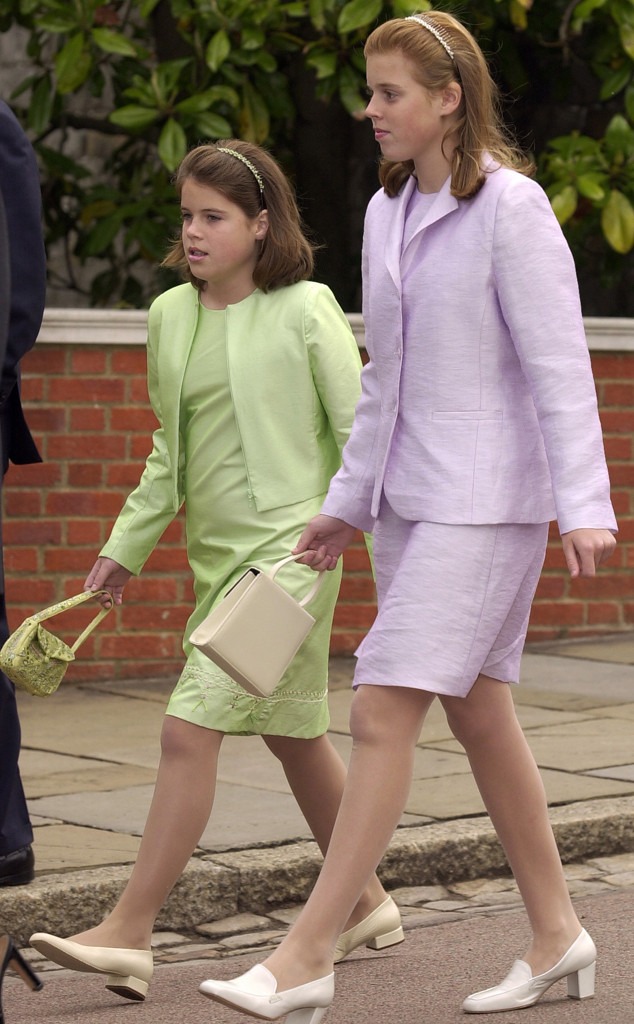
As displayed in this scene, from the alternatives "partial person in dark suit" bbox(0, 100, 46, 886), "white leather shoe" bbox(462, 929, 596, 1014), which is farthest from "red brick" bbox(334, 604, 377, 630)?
"white leather shoe" bbox(462, 929, 596, 1014)

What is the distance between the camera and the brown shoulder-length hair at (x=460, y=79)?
348cm

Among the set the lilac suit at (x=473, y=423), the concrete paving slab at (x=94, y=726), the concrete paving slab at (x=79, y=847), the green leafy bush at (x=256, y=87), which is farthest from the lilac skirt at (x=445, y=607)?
the green leafy bush at (x=256, y=87)

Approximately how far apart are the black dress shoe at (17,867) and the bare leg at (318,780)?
2.39 ft

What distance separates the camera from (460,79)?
11.5 feet

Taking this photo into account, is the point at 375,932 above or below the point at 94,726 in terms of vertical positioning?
above

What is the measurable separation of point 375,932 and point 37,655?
943mm

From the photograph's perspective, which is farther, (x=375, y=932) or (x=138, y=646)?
(x=138, y=646)

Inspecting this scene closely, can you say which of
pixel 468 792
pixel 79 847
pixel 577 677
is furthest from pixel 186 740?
pixel 577 677

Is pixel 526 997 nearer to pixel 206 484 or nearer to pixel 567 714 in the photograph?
pixel 206 484

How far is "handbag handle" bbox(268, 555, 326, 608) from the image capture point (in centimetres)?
360

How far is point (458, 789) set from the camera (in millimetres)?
5438

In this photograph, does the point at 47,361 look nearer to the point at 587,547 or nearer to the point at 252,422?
the point at 252,422

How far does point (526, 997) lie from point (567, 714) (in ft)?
10.0

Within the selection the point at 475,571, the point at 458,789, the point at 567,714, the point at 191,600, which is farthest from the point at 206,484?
the point at 191,600
